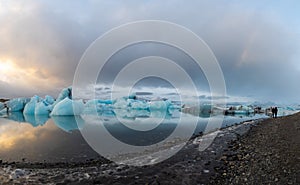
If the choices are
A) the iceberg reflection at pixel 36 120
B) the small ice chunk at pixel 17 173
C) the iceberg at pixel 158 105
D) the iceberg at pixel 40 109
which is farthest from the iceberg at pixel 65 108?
the small ice chunk at pixel 17 173

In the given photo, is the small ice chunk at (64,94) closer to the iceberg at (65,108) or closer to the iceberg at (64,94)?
the iceberg at (64,94)

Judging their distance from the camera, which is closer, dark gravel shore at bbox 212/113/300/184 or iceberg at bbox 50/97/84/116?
dark gravel shore at bbox 212/113/300/184

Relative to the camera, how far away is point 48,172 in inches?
350

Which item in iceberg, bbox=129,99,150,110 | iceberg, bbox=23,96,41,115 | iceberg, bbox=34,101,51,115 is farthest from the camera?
iceberg, bbox=129,99,150,110

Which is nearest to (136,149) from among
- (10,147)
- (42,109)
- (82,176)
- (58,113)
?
(82,176)

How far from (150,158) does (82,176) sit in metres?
3.47

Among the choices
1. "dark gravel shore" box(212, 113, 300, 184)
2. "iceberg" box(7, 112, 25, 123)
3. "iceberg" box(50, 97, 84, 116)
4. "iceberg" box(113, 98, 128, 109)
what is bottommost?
"iceberg" box(7, 112, 25, 123)

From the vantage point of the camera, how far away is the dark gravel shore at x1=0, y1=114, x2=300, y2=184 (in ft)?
23.0

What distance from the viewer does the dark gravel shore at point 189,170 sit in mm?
6996

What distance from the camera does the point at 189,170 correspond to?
331 inches

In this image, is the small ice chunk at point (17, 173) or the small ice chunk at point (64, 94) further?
the small ice chunk at point (64, 94)

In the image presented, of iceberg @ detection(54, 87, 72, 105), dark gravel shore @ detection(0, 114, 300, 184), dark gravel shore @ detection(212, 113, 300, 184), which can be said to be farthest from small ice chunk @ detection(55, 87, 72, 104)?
dark gravel shore @ detection(212, 113, 300, 184)

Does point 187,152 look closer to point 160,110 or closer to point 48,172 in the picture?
point 48,172

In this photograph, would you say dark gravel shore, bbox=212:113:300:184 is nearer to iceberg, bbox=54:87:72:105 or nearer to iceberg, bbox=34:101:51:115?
iceberg, bbox=34:101:51:115
